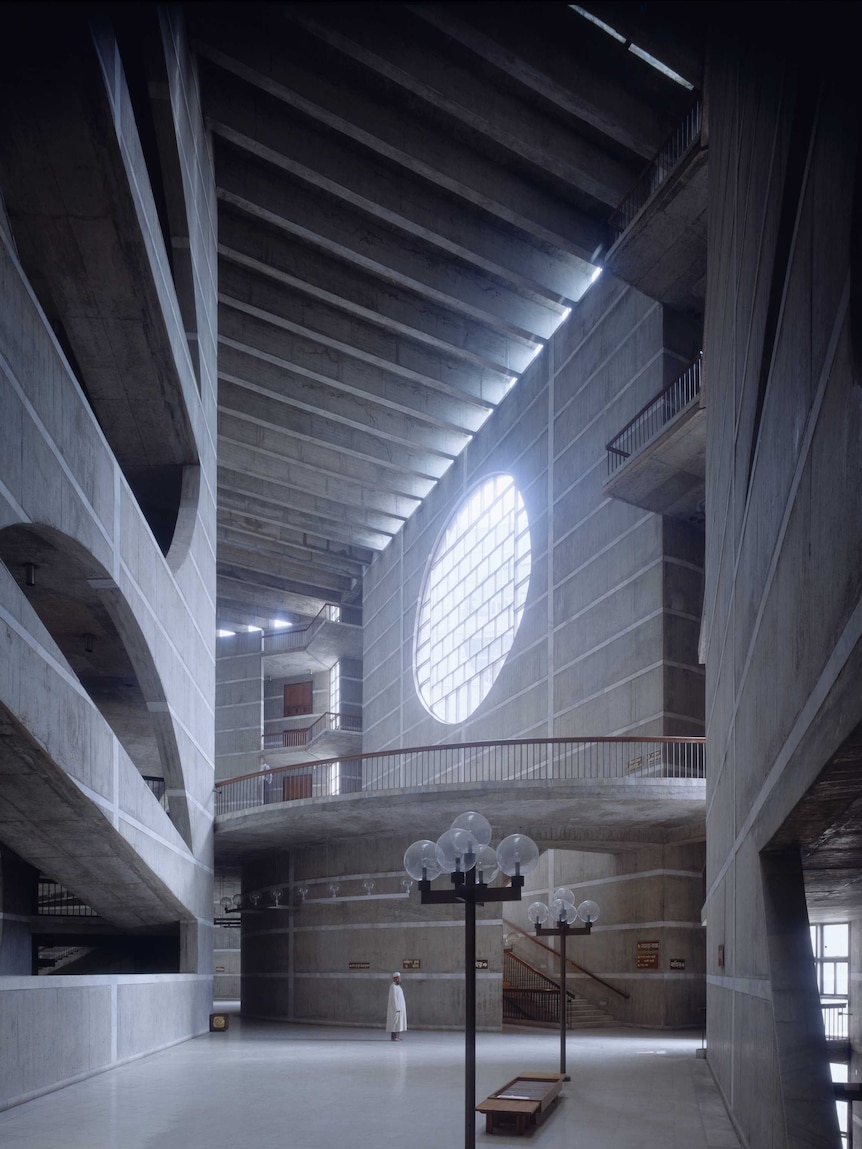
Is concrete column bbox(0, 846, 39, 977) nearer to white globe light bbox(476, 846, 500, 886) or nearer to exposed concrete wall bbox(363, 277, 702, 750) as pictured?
exposed concrete wall bbox(363, 277, 702, 750)

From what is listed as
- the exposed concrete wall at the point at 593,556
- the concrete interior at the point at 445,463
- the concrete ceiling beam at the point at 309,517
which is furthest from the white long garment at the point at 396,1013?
the concrete ceiling beam at the point at 309,517

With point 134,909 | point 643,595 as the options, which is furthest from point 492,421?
point 134,909

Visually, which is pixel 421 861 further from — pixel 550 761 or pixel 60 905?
pixel 550 761

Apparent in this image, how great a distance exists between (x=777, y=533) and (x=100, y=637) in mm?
17724

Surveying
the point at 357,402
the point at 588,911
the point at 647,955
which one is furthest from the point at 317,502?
the point at 588,911

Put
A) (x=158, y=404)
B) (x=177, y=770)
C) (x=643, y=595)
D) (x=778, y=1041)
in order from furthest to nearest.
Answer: (x=643, y=595) → (x=177, y=770) → (x=158, y=404) → (x=778, y=1041)

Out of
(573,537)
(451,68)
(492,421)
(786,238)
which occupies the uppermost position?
(451,68)

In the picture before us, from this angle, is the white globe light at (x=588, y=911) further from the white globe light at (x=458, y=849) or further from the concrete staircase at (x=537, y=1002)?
the concrete staircase at (x=537, y=1002)

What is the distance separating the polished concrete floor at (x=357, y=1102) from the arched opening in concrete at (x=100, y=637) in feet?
19.7

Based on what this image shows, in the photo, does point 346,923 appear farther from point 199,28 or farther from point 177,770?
point 199,28

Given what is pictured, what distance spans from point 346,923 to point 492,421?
1682cm

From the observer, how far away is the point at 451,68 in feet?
77.3

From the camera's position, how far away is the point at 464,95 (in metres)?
23.7

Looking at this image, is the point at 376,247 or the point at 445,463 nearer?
the point at 376,247
